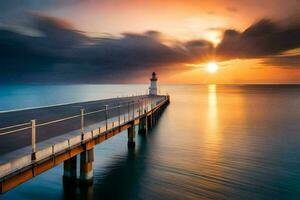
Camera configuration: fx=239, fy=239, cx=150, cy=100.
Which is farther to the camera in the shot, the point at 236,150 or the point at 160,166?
the point at 236,150

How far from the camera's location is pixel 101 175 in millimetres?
13359

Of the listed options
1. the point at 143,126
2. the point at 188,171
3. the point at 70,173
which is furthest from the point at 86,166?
the point at 143,126

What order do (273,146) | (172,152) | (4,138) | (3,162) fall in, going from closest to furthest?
(3,162) → (4,138) → (172,152) → (273,146)

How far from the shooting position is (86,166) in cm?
1088

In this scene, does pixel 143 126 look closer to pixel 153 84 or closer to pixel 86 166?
Answer: pixel 86 166

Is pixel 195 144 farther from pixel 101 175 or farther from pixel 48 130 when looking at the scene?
pixel 48 130

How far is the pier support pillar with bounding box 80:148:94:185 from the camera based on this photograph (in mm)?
10648

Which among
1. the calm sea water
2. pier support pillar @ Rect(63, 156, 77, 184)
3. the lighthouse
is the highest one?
the lighthouse

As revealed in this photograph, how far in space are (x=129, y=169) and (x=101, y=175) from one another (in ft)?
6.75

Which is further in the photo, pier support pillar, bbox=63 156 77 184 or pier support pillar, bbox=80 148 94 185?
pier support pillar, bbox=63 156 77 184

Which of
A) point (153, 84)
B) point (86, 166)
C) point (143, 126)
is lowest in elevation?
point (86, 166)

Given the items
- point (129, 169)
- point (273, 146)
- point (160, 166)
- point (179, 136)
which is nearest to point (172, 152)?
point (160, 166)

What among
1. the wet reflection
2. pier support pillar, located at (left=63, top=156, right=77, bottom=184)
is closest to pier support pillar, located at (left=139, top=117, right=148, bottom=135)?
pier support pillar, located at (left=63, top=156, right=77, bottom=184)

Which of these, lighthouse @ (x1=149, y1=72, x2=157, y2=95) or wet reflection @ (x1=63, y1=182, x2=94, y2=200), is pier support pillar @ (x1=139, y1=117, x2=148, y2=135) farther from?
lighthouse @ (x1=149, y1=72, x2=157, y2=95)
